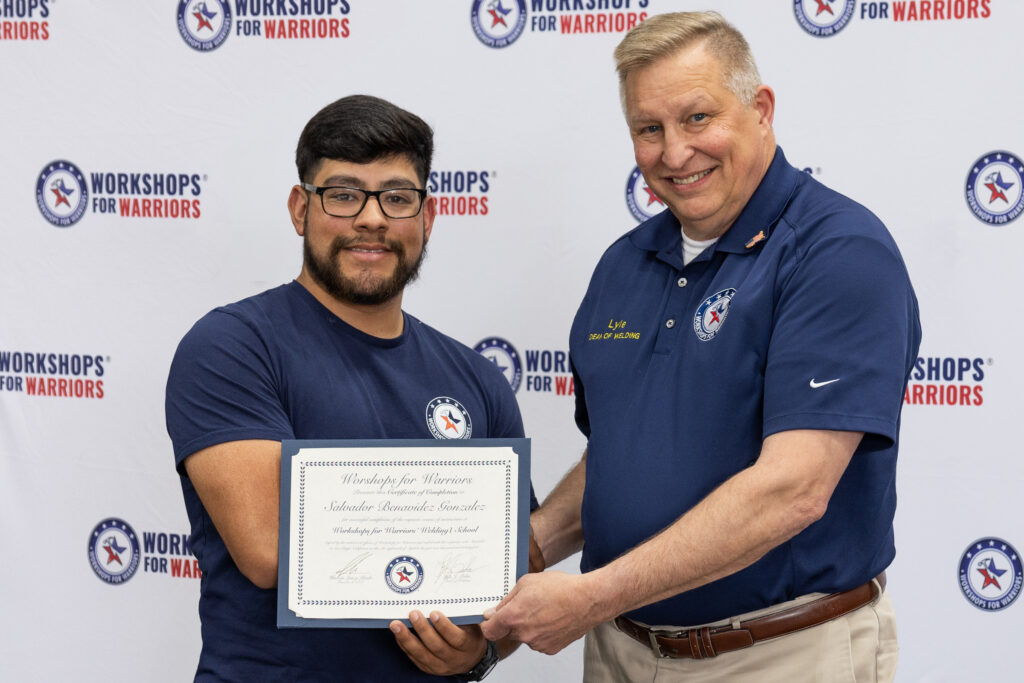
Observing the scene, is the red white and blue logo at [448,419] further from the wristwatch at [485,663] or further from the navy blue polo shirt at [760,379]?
the wristwatch at [485,663]

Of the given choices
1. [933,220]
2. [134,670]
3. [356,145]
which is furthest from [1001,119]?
[134,670]

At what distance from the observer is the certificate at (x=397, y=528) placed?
64.7 inches

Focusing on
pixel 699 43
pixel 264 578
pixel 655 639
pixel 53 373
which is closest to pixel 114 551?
pixel 53 373

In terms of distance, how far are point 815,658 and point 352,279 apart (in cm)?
109

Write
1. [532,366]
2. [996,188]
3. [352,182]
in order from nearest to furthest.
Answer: [352,182] < [996,188] < [532,366]

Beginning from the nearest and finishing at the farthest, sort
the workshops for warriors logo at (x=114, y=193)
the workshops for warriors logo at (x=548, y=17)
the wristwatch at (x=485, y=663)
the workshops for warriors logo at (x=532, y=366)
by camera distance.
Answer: the wristwatch at (x=485, y=663) → the workshops for warriors logo at (x=548, y=17) → the workshops for warriors logo at (x=532, y=366) → the workshops for warriors logo at (x=114, y=193)

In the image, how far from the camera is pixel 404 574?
1676 mm

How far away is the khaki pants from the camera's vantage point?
1.70 metres

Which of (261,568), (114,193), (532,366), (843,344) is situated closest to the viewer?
Result: (843,344)

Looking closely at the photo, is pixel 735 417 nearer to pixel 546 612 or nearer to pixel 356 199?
pixel 546 612

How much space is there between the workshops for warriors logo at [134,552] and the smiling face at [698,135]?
192 cm

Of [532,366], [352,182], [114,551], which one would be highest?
[352,182]

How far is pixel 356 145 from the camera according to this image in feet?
6.11
